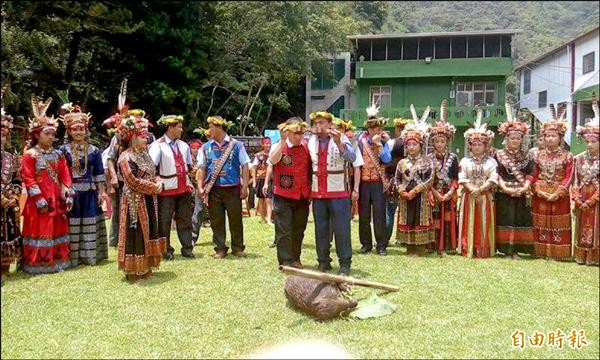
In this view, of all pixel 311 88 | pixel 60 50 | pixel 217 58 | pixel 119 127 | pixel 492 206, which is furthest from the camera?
pixel 492 206

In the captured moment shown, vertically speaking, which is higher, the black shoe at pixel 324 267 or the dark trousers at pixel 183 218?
the dark trousers at pixel 183 218

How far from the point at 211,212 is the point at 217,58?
444cm

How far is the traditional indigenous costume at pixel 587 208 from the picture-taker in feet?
18.5

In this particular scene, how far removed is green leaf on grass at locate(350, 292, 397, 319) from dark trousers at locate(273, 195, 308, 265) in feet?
4.94

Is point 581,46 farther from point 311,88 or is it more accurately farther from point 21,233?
point 21,233

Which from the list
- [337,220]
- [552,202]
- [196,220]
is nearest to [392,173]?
[552,202]

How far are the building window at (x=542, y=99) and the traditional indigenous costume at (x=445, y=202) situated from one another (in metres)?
3.22

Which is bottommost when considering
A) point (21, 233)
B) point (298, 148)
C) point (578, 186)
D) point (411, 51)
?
point (21, 233)

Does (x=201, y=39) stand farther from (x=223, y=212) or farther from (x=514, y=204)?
(x=514, y=204)

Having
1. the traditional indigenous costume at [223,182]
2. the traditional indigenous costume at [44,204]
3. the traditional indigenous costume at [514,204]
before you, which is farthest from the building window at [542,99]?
the traditional indigenous costume at [44,204]

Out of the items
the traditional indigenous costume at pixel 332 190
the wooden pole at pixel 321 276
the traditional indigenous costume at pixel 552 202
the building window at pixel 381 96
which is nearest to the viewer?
the building window at pixel 381 96

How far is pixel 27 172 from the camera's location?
5590 mm

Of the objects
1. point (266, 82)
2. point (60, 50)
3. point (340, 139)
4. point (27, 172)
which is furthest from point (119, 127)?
point (60, 50)

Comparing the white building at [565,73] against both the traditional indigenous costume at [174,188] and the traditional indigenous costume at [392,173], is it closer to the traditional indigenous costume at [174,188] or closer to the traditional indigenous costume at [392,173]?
the traditional indigenous costume at [392,173]
